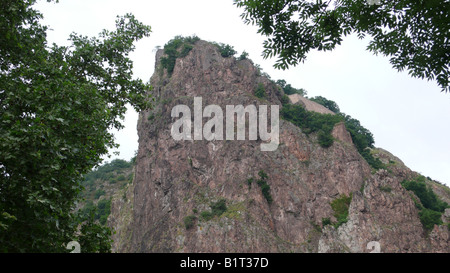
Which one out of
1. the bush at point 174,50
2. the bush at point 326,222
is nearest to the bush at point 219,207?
the bush at point 326,222

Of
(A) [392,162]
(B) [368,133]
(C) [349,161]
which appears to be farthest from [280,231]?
(B) [368,133]

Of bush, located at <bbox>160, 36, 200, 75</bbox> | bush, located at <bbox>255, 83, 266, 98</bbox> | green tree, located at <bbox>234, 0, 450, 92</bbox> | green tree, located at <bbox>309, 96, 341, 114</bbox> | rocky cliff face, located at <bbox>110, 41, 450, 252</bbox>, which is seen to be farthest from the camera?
green tree, located at <bbox>309, 96, 341, 114</bbox>

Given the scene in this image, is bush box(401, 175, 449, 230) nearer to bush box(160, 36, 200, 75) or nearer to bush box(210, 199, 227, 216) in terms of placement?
bush box(210, 199, 227, 216)

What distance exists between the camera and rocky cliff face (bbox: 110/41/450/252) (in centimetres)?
5812

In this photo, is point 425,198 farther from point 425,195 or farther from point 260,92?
point 260,92

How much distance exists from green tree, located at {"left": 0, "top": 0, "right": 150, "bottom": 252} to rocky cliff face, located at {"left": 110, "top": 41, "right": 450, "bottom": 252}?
48938 millimetres

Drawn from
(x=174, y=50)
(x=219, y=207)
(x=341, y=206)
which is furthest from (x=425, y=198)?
(x=174, y=50)

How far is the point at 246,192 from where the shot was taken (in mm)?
63094

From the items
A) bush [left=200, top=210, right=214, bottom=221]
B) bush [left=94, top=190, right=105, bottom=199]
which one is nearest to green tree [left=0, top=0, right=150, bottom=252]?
bush [left=200, top=210, right=214, bottom=221]

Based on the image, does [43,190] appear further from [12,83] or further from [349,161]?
[349,161]

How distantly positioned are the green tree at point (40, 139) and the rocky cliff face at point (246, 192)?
4894 cm

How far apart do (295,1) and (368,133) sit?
96604mm

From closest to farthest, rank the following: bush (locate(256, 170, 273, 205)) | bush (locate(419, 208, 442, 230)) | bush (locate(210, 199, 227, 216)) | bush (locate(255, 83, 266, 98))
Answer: bush (locate(419, 208, 442, 230)) → bush (locate(210, 199, 227, 216)) → bush (locate(256, 170, 273, 205)) → bush (locate(255, 83, 266, 98))

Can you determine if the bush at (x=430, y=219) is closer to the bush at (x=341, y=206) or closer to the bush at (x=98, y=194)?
the bush at (x=341, y=206)
